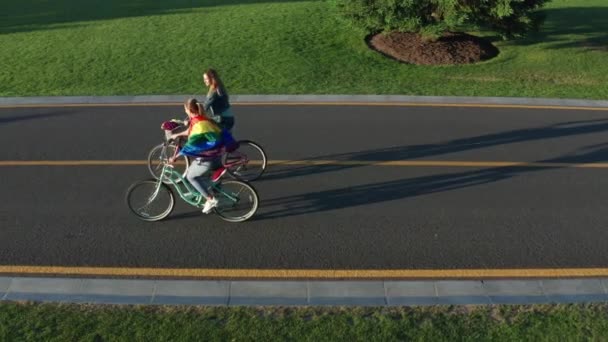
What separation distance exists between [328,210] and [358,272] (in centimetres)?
177

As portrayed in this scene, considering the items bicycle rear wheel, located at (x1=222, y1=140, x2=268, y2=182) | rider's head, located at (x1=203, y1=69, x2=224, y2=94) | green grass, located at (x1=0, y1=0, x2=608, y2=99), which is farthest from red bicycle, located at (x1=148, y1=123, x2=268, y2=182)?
green grass, located at (x1=0, y1=0, x2=608, y2=99)

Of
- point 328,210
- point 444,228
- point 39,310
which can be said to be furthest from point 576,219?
point 39,310

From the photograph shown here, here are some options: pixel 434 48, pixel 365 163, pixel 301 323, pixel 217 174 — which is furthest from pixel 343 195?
pixel 434 48

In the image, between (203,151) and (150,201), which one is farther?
(150,201)

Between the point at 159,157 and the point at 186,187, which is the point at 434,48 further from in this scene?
the point at 186,187

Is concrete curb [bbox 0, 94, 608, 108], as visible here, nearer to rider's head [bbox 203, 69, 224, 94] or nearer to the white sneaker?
rider's head [bbox 203, 69, 224, 94]

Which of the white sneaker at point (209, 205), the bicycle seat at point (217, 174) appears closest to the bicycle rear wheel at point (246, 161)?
the bicycle seat at point (217, 174)

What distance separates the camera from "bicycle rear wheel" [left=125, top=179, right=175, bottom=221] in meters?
8.77

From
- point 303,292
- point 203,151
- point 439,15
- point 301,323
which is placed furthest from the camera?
point 439,15

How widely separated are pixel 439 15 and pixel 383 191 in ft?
30.5

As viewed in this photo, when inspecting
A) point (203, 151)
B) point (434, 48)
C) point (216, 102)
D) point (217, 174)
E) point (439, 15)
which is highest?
point (439, 15)

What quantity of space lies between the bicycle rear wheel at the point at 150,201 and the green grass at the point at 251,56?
6638 mm

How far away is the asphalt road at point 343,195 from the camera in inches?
312

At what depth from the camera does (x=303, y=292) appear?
22.8 ft
